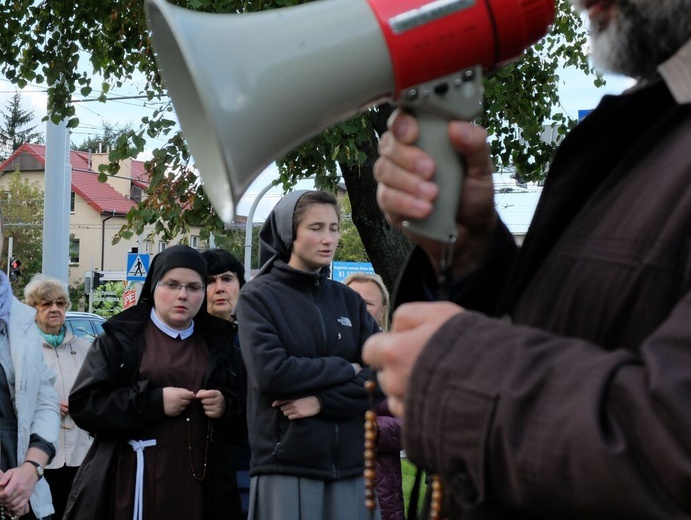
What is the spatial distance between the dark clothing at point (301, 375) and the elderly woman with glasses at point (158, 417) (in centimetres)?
27

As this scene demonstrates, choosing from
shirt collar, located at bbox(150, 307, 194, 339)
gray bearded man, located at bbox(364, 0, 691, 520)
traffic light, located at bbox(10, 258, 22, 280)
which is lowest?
shirt collar, located at bbox(150, 307, 194, 339)

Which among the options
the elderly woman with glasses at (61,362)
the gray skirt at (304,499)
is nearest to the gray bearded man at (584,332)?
the gray skirt at (304,499)

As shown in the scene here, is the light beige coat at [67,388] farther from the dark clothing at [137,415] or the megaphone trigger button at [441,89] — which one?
the megaphone trigger button at [441,89]

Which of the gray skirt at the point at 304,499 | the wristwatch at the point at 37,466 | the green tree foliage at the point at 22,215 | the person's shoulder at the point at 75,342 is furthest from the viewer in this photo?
the green tree foliage at the point at 22,215

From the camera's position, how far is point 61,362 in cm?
657

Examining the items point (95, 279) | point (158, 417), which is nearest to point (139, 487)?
point (158, 417)

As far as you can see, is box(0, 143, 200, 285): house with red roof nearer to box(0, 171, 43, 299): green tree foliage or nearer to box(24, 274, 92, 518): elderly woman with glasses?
box(0, 171, 43, 299): green tree foliage

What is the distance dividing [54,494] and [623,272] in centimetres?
572

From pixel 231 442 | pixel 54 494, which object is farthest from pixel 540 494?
pixel 54 494

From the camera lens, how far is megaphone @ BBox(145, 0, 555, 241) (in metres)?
1.33

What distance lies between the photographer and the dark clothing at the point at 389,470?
446cm

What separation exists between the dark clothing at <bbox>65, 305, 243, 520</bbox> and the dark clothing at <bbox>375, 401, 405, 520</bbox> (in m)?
0.73

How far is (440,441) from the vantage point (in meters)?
1.05

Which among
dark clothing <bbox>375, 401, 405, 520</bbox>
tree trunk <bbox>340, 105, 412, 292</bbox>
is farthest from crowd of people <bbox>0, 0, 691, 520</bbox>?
tree trunk <bbox>340, 105, 412, 292</bbox>
